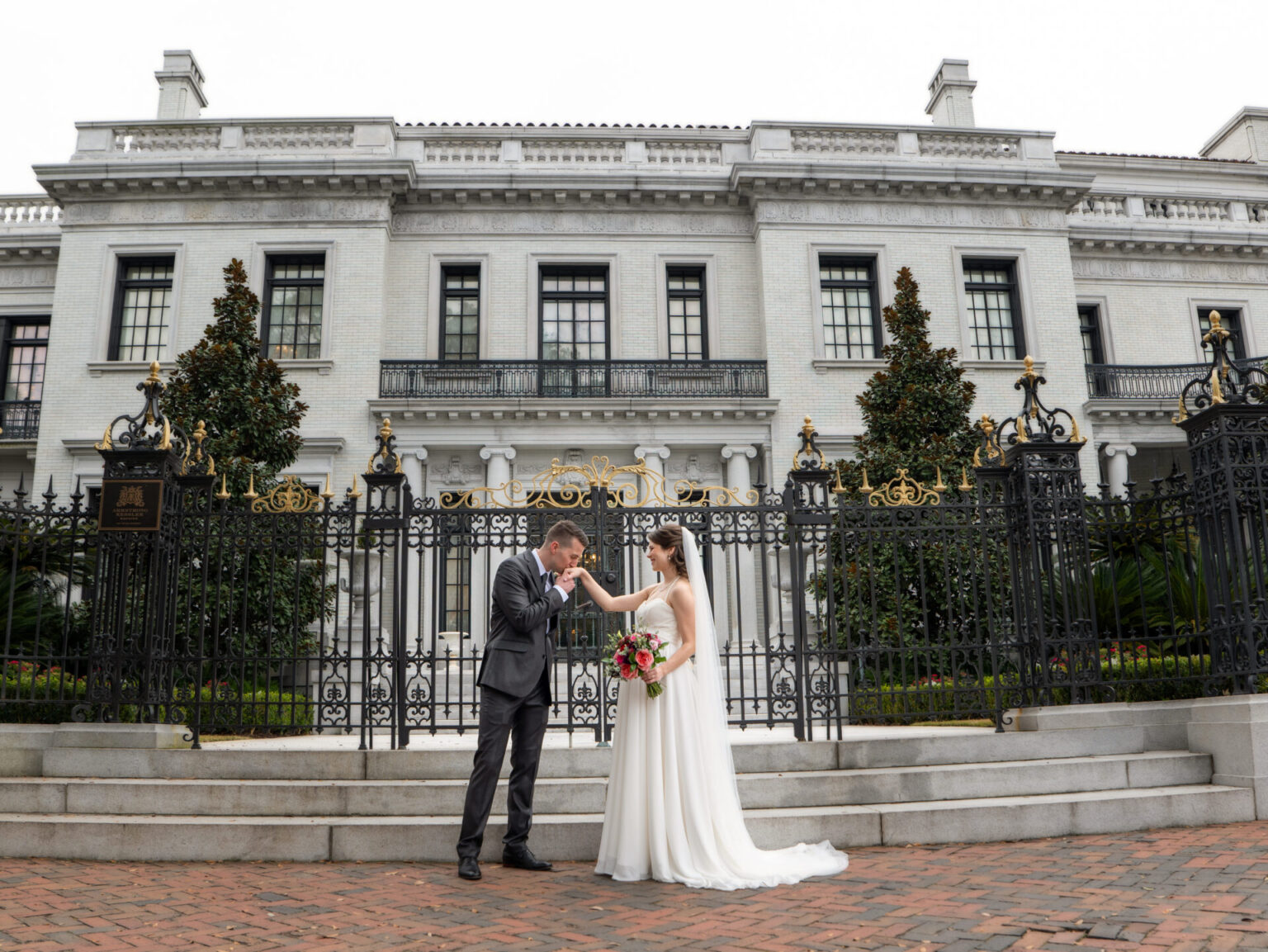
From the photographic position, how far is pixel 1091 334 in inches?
976

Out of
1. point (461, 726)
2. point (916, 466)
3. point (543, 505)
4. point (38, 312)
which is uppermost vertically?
point (38, 312)

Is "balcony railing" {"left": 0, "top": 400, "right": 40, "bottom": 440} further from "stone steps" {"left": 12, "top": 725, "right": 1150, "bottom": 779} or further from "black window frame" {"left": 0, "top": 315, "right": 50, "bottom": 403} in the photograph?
"stone steps" {"left": 12, "top": 725, "right": 1150, "bottom": 779}

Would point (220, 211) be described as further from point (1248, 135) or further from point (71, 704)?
point (1248, 135)

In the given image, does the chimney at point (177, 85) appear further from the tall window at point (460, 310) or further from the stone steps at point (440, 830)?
the stone steps at point (440, 830)

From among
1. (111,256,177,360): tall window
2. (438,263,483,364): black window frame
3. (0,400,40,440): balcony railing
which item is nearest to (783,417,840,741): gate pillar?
(438,263,483,364): black window frame

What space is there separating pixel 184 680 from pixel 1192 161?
2892 cm

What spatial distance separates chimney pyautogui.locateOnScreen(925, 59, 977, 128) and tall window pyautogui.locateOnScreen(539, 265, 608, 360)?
10.8 m

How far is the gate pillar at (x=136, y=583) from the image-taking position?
793cm

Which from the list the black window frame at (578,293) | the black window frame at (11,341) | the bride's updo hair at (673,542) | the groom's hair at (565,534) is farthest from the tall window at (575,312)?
the groom's hair at (565,534)

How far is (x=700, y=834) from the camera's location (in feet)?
18.8

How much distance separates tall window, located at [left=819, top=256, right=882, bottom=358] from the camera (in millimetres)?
22516

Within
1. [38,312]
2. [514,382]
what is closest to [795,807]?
[514,382]

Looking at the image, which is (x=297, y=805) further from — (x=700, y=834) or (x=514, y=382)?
(x=514, y=382)

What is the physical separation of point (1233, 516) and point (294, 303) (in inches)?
778
